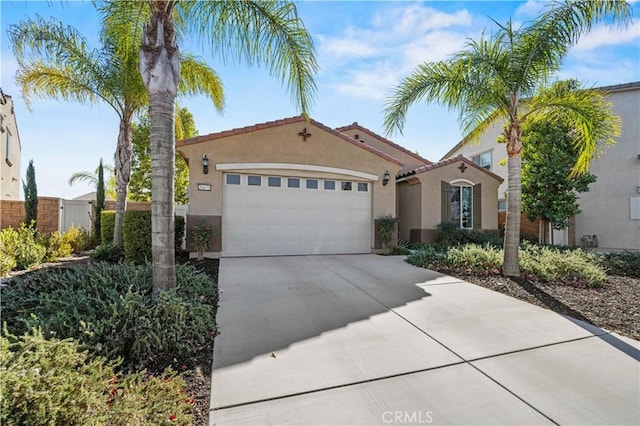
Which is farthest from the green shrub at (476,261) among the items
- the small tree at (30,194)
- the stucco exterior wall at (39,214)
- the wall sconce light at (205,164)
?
the stucco exterior wall at (39,214)

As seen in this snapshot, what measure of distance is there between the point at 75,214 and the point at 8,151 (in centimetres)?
592

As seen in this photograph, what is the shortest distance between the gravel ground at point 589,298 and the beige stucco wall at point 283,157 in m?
5.07

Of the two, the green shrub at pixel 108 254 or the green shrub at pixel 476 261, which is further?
the green shrub at pixel 108 254

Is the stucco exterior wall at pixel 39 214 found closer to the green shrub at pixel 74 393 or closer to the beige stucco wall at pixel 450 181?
the green shrub at pixel 74 393

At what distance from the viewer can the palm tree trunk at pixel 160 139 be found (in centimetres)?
414

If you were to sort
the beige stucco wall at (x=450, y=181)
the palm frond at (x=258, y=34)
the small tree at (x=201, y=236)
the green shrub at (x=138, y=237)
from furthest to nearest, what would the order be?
1. the beige stucco wall at (x=450, y=181)
2. the small tree at (x=201, y=236)
3. the green shrub at (x=138, y=237)
4. the palm frond at (x=258, y=34)

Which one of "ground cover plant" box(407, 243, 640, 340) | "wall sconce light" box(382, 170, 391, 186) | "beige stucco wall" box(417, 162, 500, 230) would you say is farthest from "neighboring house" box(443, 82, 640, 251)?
"ground cover plant" box(407, 243, 640, 340)

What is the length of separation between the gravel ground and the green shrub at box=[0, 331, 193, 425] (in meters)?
5.29

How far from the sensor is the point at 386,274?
22.9 ft

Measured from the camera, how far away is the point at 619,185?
44.3ft

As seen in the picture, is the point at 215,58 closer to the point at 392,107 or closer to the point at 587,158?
the point at 392,107

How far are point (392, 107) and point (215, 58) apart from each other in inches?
169

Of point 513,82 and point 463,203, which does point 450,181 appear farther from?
point 513,82

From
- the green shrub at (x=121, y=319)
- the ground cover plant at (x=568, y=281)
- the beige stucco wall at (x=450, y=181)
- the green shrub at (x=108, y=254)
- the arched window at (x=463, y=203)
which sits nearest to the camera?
the green shrub at (x=121, y=319)
